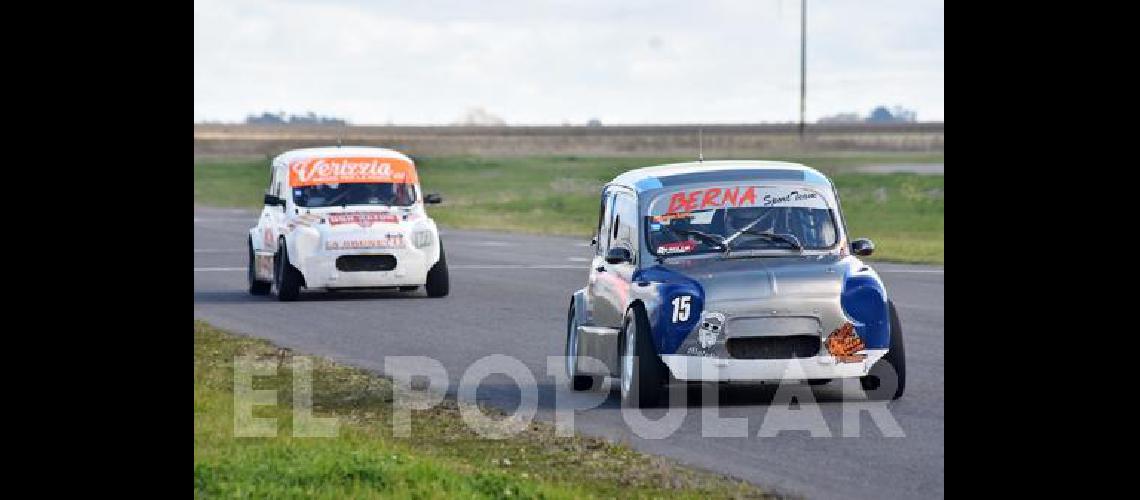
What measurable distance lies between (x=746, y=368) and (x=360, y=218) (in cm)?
1204

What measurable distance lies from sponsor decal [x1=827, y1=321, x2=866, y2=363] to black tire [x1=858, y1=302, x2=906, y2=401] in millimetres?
306

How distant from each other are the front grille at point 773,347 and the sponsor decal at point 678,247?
3.59 feet

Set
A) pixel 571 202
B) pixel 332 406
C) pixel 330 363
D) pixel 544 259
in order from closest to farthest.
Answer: pixel 332 406, pixel 330 363, pixel 544 259, pixel 571 202

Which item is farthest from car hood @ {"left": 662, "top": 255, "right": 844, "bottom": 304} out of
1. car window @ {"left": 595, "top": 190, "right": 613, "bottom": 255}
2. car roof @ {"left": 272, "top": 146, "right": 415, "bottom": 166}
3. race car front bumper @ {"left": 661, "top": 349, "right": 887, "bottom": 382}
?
car roof @ {"left": 272, "top": 146, "right": 415, "bottom": 166}

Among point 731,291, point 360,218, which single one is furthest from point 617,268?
point 360,218

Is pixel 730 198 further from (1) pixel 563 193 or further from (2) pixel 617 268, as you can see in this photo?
(1) pixel 563 193

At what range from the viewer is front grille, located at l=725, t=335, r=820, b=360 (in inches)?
555

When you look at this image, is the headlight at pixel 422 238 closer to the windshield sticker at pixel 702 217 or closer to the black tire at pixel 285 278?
the black tire at pixel 285 278

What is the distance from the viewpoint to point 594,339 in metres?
15.5

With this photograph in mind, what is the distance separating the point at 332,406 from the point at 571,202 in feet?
176

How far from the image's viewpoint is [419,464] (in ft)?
37.3
